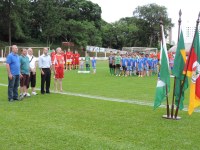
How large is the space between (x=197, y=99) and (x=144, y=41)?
103773 mm

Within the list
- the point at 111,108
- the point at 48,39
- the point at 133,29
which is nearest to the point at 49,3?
the point at 48,39

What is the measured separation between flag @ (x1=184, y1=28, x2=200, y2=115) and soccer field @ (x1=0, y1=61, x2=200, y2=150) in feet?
1.63

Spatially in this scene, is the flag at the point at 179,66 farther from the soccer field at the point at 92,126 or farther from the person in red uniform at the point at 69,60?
the person in red uniform at the point at 69,60

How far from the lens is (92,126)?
28.8 ft

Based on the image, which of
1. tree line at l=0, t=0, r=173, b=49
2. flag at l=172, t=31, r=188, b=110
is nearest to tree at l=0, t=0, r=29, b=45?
tree line at l=0, t=0, r=173, b=49

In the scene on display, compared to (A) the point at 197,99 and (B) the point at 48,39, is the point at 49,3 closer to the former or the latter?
(B) the point at 48,39

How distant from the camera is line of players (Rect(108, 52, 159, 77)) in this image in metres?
27.9

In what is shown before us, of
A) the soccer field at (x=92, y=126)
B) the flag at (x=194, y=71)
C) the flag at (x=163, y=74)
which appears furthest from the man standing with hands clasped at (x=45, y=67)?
the flag at (x=194, y=71)

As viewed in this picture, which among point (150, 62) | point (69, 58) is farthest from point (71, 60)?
point (150, 62)

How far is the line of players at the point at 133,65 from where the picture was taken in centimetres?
2792

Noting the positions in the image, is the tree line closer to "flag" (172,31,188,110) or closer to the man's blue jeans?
the man's blue jeans

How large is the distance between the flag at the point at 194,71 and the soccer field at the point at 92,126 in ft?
1.63

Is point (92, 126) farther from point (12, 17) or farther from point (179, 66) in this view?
point (12, 17)

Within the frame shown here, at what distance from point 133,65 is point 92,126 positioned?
19.6 m
